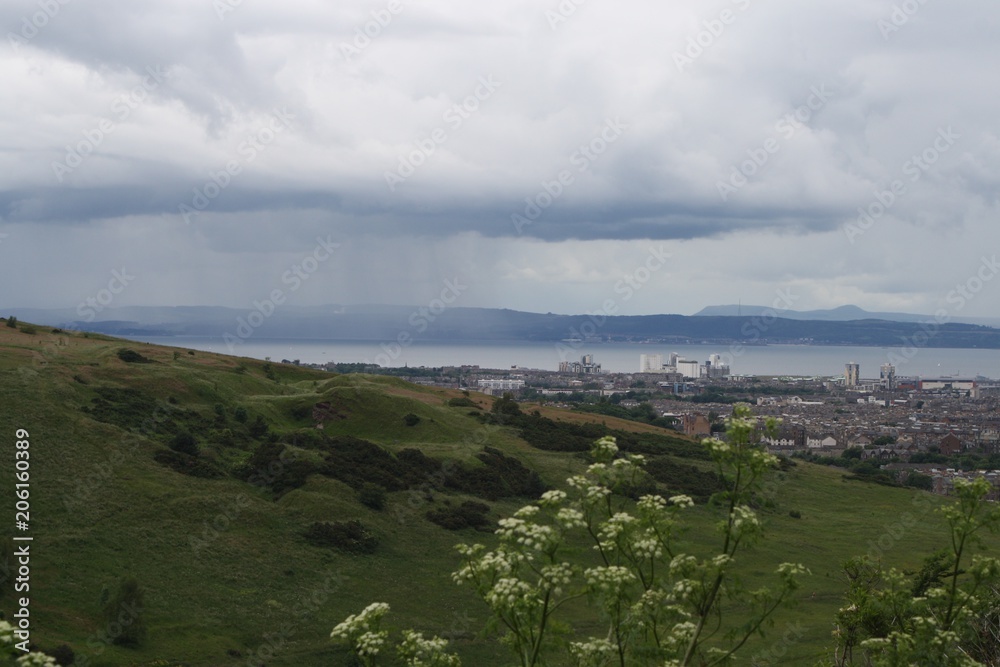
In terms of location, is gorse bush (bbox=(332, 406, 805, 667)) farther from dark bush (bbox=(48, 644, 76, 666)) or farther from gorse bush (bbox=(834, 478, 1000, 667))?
dark bush (bbox=(48, 644, 76, 666))

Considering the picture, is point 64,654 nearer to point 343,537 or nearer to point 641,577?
point 343,537

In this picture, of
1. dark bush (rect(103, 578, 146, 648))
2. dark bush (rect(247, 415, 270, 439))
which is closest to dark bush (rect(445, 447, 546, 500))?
dark bush (rect(247, 415, 270, 439))

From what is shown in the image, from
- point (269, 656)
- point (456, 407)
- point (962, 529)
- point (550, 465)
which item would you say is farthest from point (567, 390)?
point (962, 529)

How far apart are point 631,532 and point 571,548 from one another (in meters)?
0.92

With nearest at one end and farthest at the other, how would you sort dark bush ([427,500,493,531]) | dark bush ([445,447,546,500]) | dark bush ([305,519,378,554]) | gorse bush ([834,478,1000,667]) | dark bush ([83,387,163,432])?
gorse bush ([834,478,1000,667]) < dark bush ([305,519,378,554]) < dark bush ([427,500,493,531]) < dark bush ([83,387,163,432]) < dark bush ([445,447,546,500])

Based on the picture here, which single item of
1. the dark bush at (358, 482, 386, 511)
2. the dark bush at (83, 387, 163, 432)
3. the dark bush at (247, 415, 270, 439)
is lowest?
the dark bush at (358, 482, 386, 511)

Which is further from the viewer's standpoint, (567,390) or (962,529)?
(567,390)

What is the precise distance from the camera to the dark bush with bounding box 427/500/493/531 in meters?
38.7

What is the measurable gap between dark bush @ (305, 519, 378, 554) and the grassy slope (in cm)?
56

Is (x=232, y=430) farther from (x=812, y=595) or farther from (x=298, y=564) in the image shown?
(x=812, y=595)

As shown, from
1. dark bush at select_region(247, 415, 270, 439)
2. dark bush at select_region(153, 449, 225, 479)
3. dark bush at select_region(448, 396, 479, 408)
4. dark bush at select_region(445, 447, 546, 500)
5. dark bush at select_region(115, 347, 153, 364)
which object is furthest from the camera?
dark bush at select_region(448, 396, 479, 408)

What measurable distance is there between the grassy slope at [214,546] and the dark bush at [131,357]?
3.62ft

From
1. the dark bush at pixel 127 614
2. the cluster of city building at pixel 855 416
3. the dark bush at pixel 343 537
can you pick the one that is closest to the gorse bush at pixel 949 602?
the dark bush at pixel 127 614

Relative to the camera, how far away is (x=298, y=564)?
3105cm
